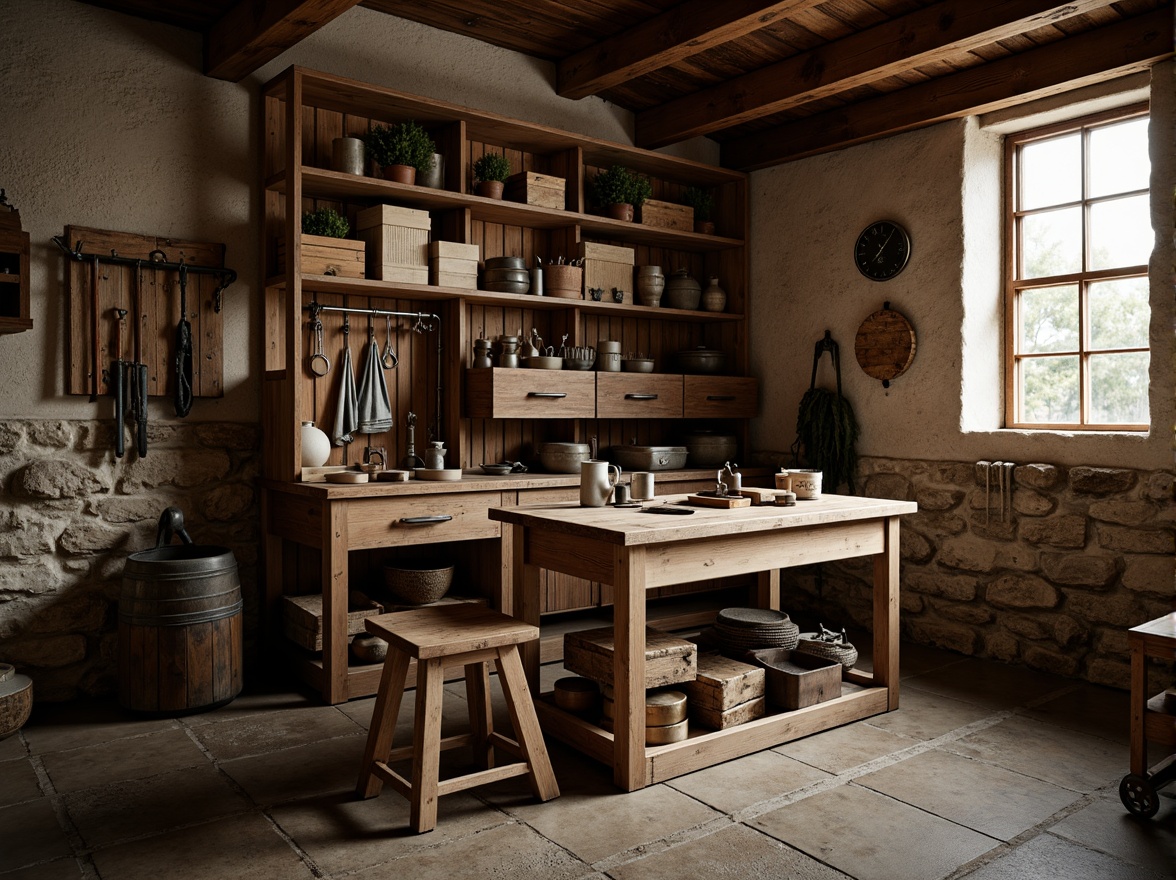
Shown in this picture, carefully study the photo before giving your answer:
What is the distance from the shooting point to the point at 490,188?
4.75 meters

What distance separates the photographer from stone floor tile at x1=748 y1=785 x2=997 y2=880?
8.18 ft

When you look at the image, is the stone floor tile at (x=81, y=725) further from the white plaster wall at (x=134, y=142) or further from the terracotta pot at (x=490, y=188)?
the terracotta pot at (x=490, y=188)

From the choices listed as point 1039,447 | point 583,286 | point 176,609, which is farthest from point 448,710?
point 1039,447

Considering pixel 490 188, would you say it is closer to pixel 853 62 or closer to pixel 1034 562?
pixel 853 62

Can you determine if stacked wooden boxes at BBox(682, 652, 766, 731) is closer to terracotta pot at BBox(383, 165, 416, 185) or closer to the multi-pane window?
the multi-pane window

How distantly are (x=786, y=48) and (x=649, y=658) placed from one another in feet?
11.0

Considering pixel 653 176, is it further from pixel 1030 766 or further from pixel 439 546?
pixel 1030 766

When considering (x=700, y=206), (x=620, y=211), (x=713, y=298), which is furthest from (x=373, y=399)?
(x=700, y=206)

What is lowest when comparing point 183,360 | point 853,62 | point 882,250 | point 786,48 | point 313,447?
point 313,447

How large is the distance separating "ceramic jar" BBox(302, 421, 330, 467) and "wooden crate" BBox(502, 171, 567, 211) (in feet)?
5.62

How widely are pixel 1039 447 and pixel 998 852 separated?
247cm

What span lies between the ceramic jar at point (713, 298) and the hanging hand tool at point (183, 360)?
3.17 meters

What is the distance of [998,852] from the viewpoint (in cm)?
258

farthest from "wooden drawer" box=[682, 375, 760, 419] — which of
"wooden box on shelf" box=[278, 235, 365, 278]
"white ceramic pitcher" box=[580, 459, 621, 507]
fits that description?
"wooden box on shelf" box=[278, 235, 365, 278]
